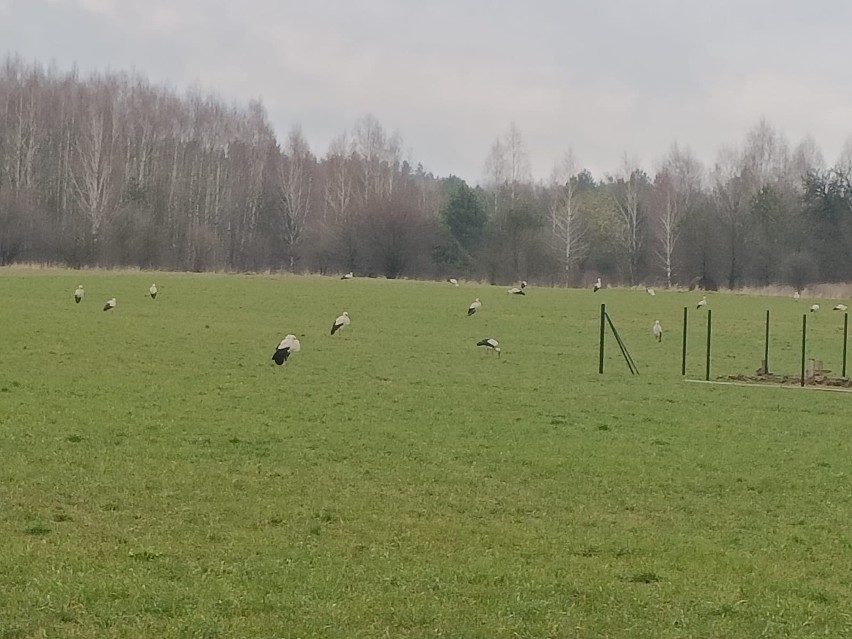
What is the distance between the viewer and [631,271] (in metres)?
85.1

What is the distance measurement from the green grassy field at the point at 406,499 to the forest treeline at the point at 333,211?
2156 inches

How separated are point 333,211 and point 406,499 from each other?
261ft

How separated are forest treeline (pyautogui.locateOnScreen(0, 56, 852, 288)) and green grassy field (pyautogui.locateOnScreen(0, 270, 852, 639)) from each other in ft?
180

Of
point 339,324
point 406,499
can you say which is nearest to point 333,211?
point 339,324

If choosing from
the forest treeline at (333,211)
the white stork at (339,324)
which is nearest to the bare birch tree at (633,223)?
the forest treeline at (333,211)

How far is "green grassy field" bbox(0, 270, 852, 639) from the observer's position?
6477 mm

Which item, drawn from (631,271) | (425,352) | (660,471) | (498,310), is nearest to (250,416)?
(660,471)

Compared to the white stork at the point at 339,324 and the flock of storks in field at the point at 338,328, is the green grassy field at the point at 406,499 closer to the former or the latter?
the flock of storks in field at the point at 338,328

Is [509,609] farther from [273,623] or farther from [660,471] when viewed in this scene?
[660,471]

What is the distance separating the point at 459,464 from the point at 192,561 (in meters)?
5.43

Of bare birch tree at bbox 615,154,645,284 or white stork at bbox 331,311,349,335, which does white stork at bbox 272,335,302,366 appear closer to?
white stork at bbox 331,311,349,335

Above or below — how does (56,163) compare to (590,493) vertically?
above

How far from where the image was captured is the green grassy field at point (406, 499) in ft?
21.2

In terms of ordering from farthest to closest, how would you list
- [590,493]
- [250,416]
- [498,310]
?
[498,310] → [250,416] → [590,493]
